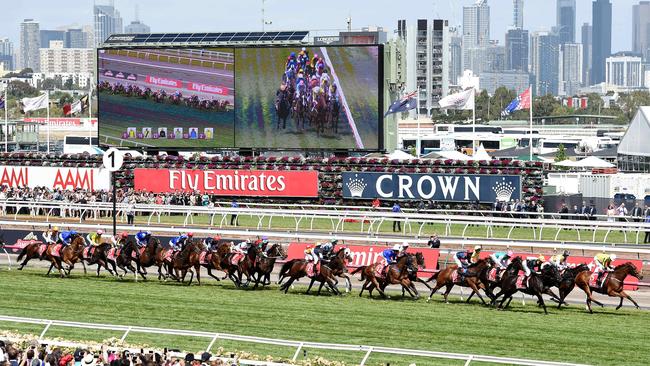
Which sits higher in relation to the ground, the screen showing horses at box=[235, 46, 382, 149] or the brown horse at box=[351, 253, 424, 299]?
the screen showing horses at box=[235, 46, 382, 149]

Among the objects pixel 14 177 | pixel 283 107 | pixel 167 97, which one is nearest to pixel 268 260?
pixel 283 107

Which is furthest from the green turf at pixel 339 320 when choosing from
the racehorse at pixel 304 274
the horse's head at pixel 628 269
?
the horse's head at pixel 628 269

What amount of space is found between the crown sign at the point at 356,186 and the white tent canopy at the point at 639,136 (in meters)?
18.5

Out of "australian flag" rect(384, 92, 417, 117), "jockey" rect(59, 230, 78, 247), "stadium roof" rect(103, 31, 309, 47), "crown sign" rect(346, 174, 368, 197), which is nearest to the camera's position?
"jockey" rect(59, 230, 78, 247)

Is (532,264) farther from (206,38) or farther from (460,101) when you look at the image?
(460,101)

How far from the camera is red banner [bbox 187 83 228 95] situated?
4112 cm

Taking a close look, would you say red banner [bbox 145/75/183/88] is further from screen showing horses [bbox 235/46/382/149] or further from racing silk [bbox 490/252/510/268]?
racing silk [bbox 490/252/510/268]

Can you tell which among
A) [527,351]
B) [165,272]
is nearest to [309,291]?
[165,272]

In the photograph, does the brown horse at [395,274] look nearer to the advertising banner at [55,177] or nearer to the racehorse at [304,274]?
the racehorse at [304,274]

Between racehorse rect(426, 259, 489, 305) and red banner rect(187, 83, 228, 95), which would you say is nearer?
racehorse rect(426, 259, 489, 305)

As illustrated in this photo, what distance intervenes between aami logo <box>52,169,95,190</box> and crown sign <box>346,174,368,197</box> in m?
9.76

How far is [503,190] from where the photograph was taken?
36.7m

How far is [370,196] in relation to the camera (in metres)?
38.8

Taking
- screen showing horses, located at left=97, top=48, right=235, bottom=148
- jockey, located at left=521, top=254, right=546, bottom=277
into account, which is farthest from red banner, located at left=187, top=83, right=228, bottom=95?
jockey, located at left=521, top=254, right=546, bottom=277
